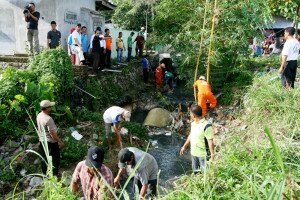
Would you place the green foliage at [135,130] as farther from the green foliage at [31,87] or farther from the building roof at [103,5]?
the building roof at [103,5]

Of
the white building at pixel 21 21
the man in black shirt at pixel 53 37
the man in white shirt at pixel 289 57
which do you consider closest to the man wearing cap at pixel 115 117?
the man in white shirt at pixel 289 57

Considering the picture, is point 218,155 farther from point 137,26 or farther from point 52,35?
point 137,26

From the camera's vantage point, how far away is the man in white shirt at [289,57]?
702 cm

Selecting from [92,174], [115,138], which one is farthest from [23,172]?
[92,174]

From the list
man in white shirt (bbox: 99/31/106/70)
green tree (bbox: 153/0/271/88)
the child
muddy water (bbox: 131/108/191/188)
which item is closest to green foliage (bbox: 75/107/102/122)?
muddy water (bbox: 131/108/191/188)

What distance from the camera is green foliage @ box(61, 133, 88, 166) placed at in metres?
7.32

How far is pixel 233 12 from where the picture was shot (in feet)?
36.9

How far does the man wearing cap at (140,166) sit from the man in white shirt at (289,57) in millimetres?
4182

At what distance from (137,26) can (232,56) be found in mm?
16104

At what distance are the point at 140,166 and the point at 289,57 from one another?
4.77 m

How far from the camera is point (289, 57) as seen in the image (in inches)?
286

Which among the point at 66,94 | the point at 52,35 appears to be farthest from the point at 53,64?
the point at 52,35

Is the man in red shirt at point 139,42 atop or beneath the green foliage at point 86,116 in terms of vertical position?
atop

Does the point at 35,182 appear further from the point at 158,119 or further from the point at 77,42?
the point at 77,42
